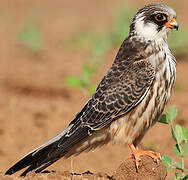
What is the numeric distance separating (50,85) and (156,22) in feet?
14.7

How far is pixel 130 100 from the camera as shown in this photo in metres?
6.33

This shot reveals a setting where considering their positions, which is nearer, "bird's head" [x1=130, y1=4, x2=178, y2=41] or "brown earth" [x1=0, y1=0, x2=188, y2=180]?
"bird's head" [x1=130, y1=4, x2=178, y2=41]

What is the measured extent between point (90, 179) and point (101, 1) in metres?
15.1

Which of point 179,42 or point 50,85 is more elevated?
point 179,42

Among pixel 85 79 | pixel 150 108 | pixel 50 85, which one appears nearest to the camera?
pixel 150 108

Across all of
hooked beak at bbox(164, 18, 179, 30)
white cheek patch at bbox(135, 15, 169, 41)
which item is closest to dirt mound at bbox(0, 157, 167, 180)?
white cheek patch at bbox(135, 15, 169, 41)

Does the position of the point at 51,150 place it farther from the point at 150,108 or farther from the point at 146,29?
the point at 146,29

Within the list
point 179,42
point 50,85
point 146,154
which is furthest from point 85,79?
point 179,42

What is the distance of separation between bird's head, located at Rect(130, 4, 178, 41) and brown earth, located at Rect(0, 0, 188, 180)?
164 centimetres

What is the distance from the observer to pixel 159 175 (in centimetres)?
589

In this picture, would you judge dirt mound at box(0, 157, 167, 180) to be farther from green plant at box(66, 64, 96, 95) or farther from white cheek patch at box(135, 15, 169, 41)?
green plant at box(66, 64, 96, 95)

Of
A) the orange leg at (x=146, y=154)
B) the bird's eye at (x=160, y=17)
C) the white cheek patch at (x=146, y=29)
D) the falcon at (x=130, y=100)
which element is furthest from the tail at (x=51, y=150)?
the bird's eye at (x=160, y=17)

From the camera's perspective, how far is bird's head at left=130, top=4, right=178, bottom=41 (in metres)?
6.59

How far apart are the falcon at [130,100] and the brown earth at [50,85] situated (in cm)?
34
